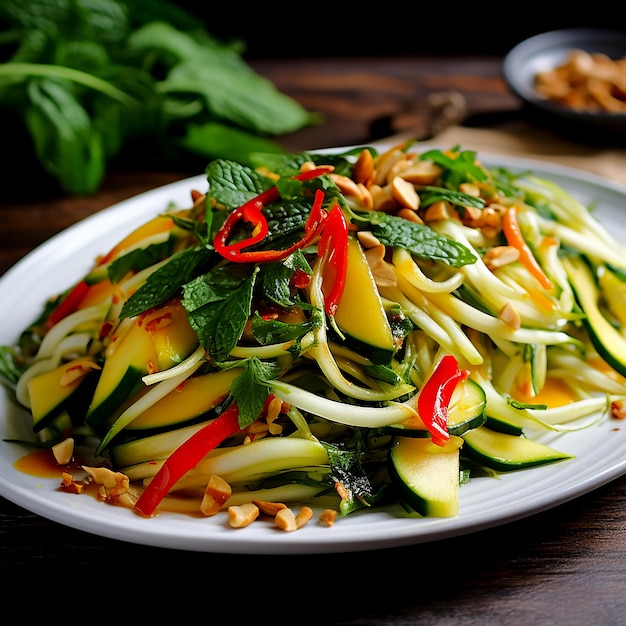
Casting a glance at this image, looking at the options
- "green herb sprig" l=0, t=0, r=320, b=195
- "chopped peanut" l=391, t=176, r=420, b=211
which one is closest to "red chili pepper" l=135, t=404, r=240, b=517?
"chopped peanut" l=391, t=176, r=420, b=211

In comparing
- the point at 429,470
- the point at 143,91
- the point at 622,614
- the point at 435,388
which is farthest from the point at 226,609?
the point at 143,91

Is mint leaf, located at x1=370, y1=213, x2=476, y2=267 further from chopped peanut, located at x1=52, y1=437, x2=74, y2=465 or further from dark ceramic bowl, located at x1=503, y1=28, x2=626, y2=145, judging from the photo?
dark ceramic bowl, located at x1=503, y1=28, x2=626, y2=145

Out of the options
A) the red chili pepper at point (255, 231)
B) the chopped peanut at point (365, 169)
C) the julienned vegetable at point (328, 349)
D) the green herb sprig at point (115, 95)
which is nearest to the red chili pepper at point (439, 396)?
the julienned vegetable at point (328, 349)

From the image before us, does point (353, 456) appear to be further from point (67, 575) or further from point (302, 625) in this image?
point (67, 575)

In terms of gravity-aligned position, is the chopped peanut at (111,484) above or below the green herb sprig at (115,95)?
below

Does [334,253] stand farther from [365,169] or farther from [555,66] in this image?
[555,66]

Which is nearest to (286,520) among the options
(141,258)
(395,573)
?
(395,573)

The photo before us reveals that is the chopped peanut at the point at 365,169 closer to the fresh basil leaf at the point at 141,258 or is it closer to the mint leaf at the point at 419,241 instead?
the mint leaf at the point at 419,241
